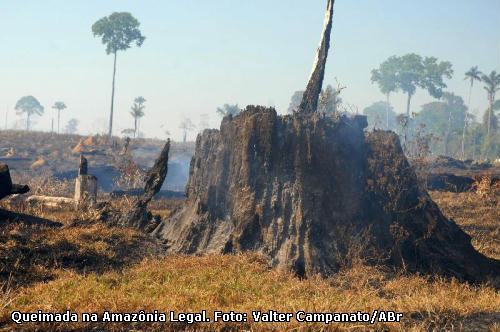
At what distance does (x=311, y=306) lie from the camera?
682 cm

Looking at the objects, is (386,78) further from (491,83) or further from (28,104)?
(28,104)

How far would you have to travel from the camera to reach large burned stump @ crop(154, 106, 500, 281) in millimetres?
11344

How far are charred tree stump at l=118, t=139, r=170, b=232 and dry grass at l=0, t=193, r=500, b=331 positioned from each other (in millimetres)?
1013

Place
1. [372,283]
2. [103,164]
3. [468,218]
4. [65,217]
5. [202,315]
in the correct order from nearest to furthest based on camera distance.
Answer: [202,315] → [372,283] → [65,217] → [468,218] → [103,164]

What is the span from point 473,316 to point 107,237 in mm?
9120

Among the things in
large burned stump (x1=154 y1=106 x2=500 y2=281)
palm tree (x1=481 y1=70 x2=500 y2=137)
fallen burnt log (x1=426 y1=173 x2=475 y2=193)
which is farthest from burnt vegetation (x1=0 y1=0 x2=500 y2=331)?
palm tree (x1=481 y1=70 x2=500 y2=137)

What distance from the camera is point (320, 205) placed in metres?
11.6

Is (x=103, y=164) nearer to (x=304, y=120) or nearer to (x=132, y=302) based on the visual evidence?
(x=304, y=120)

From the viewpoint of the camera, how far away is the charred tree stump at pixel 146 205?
15.0m

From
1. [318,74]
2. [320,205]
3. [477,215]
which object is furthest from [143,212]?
[477,215]

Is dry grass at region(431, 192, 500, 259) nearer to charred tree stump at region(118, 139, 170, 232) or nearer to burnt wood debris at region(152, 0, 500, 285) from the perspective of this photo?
burnt wood debris at region(152, 0, 500, 285)

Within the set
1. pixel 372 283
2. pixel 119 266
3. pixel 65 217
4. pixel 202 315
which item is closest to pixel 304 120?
pixel 372 283

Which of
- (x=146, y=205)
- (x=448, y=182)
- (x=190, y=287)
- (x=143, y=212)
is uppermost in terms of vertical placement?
(x=448, y=182)

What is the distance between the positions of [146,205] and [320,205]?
6497 millimetres
